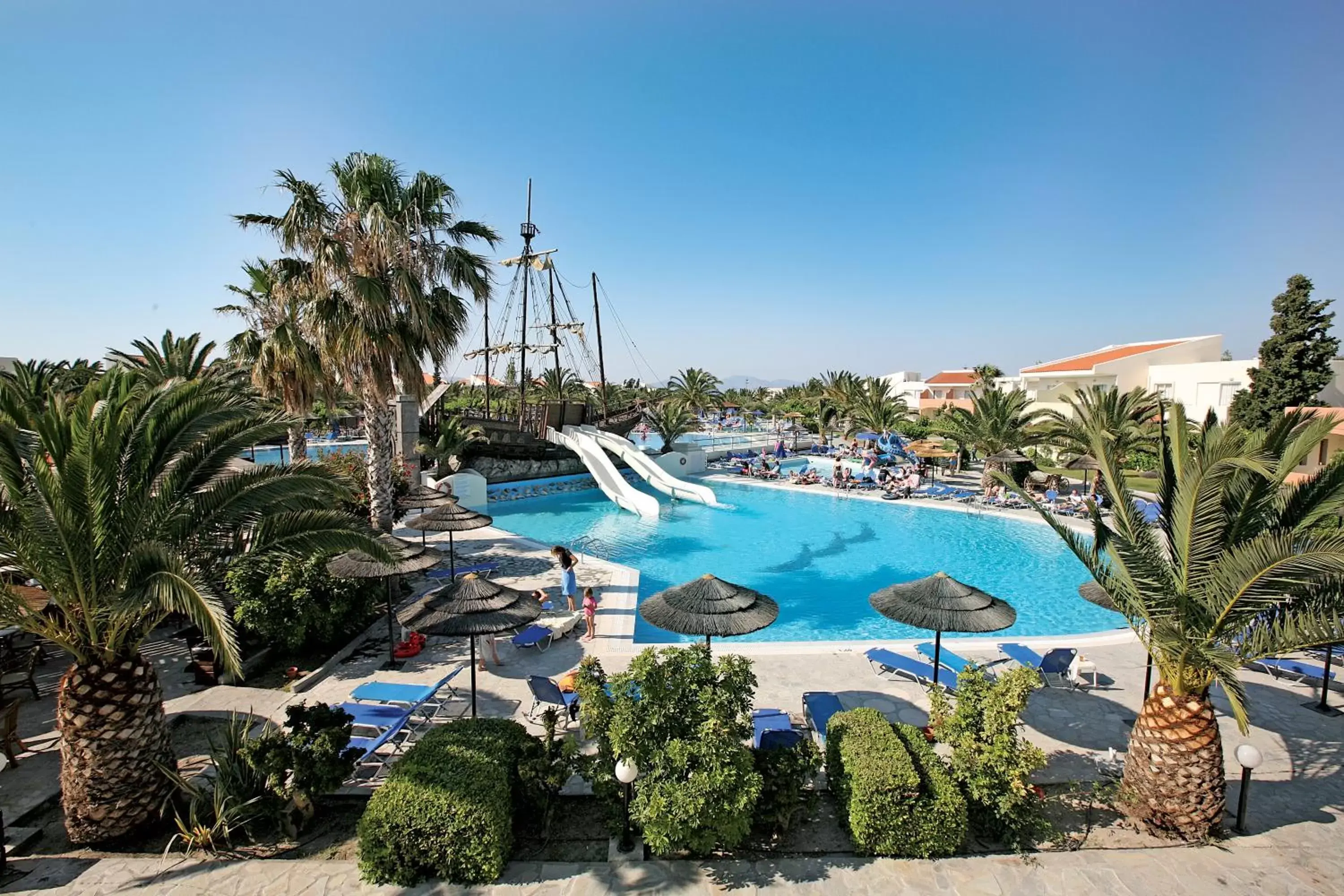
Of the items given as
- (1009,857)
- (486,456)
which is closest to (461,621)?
(1009,857)

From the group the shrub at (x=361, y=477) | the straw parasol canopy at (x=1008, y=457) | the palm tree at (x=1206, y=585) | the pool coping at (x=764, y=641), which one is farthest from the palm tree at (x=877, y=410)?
the palm tree at (x=1206, y=585)

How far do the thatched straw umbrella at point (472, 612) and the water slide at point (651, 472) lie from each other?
16352mm

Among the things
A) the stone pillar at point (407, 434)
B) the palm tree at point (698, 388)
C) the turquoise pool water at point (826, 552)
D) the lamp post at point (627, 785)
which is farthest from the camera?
the palm tree at point (698, 388)

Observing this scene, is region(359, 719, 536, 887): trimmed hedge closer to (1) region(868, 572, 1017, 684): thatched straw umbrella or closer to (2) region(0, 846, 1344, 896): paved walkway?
(2) region(0, 846, 1344, 896): paved walkway

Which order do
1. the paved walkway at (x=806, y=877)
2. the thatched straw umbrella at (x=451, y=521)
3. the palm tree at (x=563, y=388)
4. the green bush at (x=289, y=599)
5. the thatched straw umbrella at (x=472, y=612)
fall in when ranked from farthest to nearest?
the palm tree at (x=563, y=388) < the thatched straw umbrella at (x=451, y=521) < the green bush at (x=289, y=599) < the thatched straw umbrella at (x=472, y=612) < the paved walkway at (x=806, y=877)

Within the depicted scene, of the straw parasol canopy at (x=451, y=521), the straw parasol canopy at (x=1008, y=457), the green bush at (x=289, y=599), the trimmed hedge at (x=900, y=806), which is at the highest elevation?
the straw parasol canopy at (x=1008, y=457)

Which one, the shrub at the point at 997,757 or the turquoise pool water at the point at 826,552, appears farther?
the turquoise pool water at the point at 826,552

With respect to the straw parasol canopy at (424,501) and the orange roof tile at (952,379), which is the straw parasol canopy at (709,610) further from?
the orange roof tile at (952,379)

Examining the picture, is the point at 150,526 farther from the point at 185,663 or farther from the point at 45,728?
the point at 185,663

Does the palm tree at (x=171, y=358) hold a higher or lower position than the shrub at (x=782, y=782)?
higher

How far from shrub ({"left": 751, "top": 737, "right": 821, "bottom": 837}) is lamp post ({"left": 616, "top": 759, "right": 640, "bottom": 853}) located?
1136 millimetres

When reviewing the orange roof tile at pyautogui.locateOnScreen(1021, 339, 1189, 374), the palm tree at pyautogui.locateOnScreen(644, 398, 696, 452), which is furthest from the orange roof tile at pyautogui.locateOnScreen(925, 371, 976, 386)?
the palm tree at pyautogui.locateOnScreen(644, 398, 696, 452)

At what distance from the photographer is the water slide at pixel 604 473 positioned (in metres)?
22.5

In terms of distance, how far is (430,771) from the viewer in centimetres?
512
